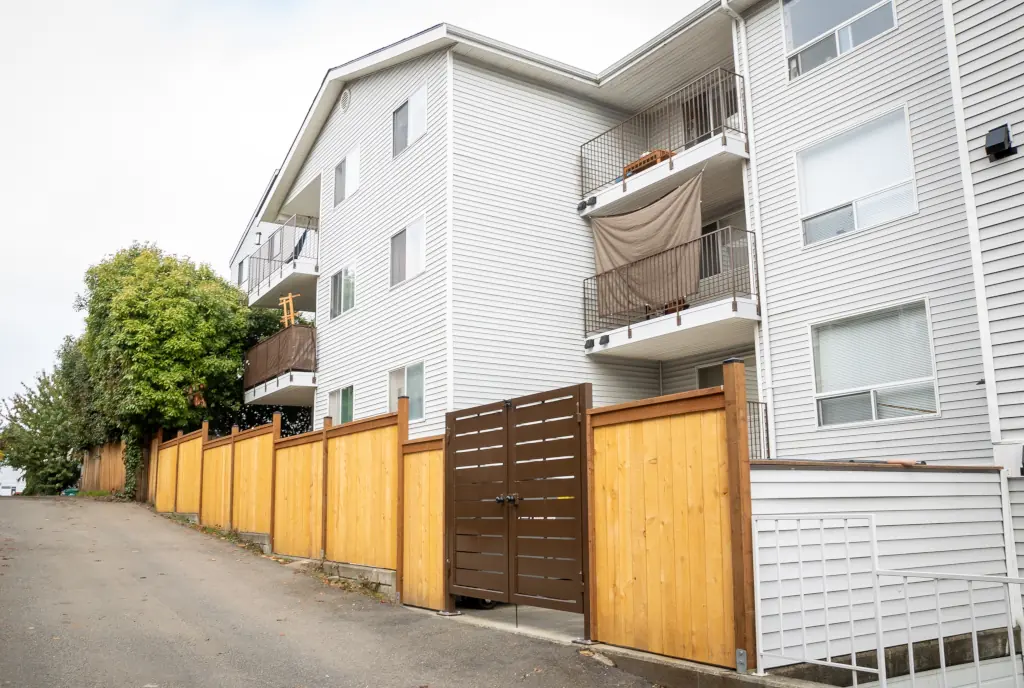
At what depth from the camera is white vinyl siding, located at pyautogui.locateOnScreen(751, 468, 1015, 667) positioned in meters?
6.79

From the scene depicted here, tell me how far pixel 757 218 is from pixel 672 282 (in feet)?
6.00

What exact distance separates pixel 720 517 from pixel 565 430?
7.76 ft

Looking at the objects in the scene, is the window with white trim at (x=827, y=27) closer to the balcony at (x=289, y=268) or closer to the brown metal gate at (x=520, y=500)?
the brown metal gate at (x=520, y=500)

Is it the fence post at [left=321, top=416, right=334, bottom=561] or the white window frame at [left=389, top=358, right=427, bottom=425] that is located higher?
the white window frame at [left=389, top=358, right=427, bottom=425]

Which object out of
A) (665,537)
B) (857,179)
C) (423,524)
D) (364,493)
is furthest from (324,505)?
(857,179)

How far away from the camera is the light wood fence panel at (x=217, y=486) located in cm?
1841

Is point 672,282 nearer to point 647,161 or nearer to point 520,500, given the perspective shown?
point 647,161

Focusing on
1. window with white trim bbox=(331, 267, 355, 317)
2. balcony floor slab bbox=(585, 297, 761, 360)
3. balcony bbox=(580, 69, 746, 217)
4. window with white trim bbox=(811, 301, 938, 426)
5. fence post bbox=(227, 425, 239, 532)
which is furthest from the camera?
window with white trim bbox=(331, 267, 355, 317)

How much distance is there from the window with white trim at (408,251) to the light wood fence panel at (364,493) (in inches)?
180

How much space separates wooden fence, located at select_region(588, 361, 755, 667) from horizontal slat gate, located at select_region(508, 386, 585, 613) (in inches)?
10.5

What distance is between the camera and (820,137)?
1339cm

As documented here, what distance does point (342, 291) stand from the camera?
20.0m

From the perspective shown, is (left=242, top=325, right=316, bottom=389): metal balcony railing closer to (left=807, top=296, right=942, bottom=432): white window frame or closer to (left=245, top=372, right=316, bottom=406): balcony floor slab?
(left=245, top=372, right=316, bottom=406): balcony floor slab

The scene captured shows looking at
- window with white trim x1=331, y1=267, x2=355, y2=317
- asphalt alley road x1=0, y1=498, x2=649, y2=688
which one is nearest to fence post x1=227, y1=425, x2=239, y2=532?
asphalt alley road x1=0, y1=498, x2=649, y2=688
